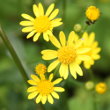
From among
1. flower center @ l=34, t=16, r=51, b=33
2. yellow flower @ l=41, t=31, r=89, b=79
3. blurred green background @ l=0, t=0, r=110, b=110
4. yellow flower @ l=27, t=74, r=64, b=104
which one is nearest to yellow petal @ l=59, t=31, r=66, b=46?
yellow flower @ l=41, t=31, r=89, b=79

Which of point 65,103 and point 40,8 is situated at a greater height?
point 40,8

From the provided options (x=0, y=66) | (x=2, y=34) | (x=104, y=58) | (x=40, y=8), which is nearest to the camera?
(x=2, y=34)

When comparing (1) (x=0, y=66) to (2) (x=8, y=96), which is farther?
(1) (x=0, y=66)

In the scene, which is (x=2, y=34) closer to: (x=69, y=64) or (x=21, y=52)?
(x=69, y=64)

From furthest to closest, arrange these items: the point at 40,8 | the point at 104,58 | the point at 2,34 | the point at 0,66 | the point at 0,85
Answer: the point at 104,58
the point at 0,66
the point at 0,85
the point at 40,8
the point at 2,34

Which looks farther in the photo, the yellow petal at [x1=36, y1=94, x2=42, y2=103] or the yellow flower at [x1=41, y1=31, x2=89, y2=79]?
the yellow flower at [x1=41, y1=31, x2=89, y2=79]

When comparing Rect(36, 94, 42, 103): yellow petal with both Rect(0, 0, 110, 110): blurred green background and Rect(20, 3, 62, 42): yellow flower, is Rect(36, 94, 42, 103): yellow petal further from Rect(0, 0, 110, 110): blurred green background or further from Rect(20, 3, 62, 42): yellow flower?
Rect(0, 0, 110, 110): blurred green background

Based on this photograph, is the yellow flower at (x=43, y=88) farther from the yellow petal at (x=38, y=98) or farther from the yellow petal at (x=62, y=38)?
the yellow petal at (x=62, y=38)

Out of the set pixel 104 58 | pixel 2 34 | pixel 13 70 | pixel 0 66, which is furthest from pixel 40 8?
pixel 104 58
